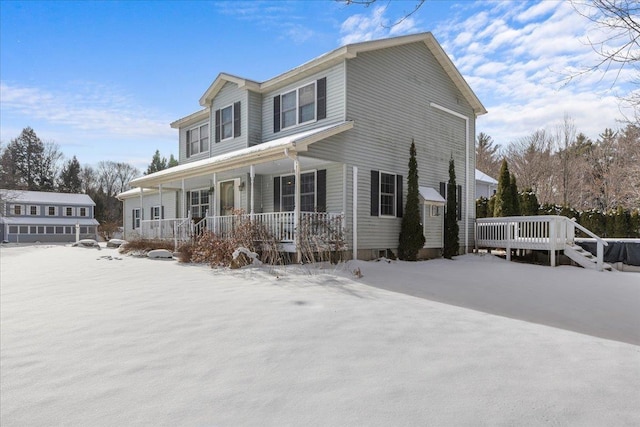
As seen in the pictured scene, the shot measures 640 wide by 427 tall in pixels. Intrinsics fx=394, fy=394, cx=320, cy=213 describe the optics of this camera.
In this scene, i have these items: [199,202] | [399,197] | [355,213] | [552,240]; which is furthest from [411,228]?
[199,202]

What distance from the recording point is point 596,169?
31.7 m

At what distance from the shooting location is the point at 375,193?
12422 mm

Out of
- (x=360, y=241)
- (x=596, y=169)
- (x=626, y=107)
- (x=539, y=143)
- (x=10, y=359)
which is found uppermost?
(x=539, y=143)

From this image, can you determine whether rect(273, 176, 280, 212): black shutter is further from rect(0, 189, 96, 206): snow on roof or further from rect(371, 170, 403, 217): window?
rect(0, 189, 96, 206): snow on roof

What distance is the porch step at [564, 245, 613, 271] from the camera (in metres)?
11.6

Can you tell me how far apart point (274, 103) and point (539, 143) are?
26.3 meters

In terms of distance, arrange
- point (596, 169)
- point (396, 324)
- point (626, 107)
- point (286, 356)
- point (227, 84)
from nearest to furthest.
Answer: point (286, 356), point (396, 324), point (626, 107), point (227, 84), point (596, 169)

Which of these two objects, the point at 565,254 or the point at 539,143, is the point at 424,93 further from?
the point at 539,143

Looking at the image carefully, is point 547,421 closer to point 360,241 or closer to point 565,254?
point 360,241

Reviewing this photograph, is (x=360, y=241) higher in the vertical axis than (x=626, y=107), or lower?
lower

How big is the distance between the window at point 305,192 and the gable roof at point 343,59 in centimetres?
330

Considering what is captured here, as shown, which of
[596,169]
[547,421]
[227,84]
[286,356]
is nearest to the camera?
[547,421]

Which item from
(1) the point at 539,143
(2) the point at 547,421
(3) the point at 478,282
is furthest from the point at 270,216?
(1) the point at 539,143

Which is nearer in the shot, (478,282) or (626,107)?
(626,107)
